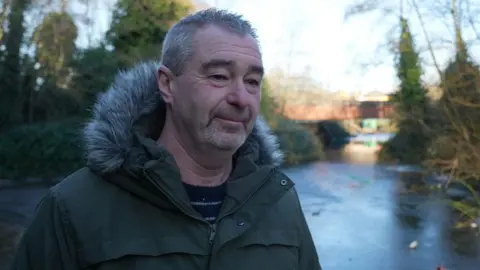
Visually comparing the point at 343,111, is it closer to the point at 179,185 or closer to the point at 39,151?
the point at 39,151

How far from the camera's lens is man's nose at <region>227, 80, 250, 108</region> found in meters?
1.29

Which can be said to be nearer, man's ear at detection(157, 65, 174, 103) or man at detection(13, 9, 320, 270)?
man at detection(13, 9, 320, 270)

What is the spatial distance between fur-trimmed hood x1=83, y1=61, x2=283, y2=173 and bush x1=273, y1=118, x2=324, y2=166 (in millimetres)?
18371

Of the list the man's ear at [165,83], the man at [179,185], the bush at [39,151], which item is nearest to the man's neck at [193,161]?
the man at [179,185]

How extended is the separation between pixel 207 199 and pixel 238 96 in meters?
0.35

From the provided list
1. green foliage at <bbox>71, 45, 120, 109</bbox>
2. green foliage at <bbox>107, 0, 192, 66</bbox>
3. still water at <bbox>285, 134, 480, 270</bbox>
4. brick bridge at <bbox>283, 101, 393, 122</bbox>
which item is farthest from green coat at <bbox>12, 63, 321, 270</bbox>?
brick bridge at <bbox>283, 101, 393, 122</bbox>

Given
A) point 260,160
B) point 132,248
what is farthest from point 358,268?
point 132,248

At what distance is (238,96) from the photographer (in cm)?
129

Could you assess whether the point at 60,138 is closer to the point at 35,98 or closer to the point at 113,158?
the point at 35,98

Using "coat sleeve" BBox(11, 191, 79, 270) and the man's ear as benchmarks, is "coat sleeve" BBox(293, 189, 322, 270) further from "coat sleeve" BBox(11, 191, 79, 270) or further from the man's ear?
"coat sleeve" BBox(11, 191, 79, 270)

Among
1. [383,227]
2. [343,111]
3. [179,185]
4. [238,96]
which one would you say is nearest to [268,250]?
[179,185]

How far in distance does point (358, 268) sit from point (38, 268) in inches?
211

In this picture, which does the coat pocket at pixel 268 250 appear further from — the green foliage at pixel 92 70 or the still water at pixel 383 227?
the green foliage at pixel 92 70

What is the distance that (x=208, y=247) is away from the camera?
4.24 feet
